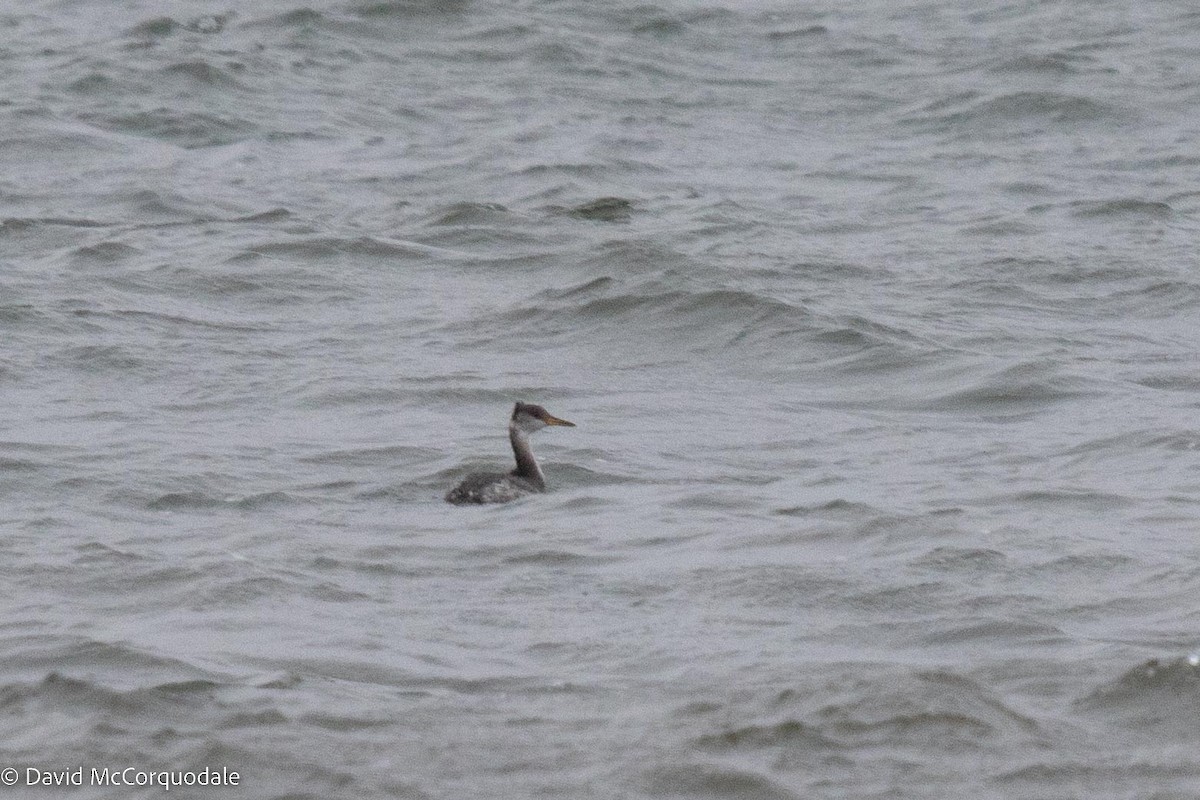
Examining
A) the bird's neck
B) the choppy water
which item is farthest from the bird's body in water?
the choppy water

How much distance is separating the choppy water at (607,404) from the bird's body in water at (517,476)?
17 cm

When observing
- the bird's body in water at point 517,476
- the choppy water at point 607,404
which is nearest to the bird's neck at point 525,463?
the bird's body in water at point 517,476

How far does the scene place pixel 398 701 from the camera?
7000 millimetres

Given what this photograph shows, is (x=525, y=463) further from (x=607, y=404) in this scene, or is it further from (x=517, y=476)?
(x=607, y=404)

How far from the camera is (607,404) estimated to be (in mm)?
12055

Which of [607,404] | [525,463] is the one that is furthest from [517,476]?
[607,404]

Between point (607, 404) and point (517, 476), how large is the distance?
1.67 m

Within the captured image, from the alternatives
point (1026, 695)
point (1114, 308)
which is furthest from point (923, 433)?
point (1026, 695)

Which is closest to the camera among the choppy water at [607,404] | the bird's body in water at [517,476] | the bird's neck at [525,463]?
the choppy water at [607,404]

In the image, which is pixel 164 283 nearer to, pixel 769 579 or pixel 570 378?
pixel 570 378

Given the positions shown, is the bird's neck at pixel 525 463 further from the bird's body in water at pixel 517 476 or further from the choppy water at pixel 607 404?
the choppy water at pixel 607 404

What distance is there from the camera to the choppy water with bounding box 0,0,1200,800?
6859 millimetres

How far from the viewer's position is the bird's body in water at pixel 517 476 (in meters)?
10.1

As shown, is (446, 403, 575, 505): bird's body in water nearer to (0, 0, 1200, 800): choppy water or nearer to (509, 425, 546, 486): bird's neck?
(509, 425, 546, 486): bird's neck
